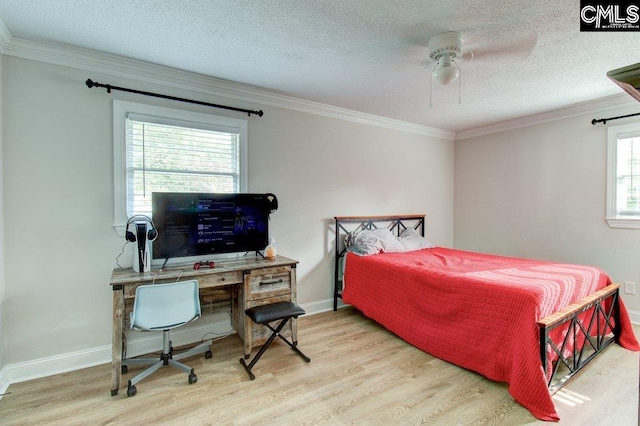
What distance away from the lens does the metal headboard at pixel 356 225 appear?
3.84 m

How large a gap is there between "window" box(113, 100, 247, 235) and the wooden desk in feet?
2.14

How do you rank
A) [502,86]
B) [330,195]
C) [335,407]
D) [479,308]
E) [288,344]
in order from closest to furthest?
[335,407]
[479,308]
[288,344]
[502,86]
[330,195]

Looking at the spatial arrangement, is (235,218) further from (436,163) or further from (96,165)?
(436,163)

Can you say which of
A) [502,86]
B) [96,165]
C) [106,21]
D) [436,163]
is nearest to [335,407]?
[96,165]

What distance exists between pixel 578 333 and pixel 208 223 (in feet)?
10.6

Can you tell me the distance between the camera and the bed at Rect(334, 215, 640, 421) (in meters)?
2.01

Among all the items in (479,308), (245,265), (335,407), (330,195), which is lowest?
(335,407)

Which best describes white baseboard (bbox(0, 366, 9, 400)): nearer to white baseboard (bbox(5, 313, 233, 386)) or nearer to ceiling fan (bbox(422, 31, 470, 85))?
white baseboard (bbox(5, 313, 233, 386))

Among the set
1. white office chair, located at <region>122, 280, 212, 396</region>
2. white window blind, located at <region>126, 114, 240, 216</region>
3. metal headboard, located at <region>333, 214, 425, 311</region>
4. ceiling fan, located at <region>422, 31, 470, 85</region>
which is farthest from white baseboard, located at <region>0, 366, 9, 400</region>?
ceiling fan, located at <region>422, 31, 470, 85</region>

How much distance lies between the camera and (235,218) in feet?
9.45

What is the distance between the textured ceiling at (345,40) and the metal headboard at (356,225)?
5.28ft

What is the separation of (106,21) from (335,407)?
2989 mm

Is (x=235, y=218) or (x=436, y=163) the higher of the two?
(x=436, y=163)

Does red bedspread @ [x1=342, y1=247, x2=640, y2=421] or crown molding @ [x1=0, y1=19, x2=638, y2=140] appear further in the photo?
crown molding @ [x1=0, y1=19, x2=638, y2=140]
